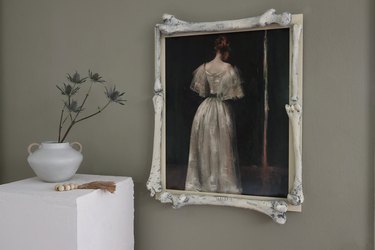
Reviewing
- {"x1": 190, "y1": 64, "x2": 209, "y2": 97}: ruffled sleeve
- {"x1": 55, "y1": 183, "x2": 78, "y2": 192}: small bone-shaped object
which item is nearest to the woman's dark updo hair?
{"x1": 190, "y1": 64, "x2": 209, "y2": 97}: ruffled sleeve

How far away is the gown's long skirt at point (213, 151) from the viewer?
5.42ft

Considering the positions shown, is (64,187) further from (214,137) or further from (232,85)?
(232,85)

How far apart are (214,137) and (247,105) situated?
0.22 meters

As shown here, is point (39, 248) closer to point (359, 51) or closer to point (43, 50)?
point (43, 50)

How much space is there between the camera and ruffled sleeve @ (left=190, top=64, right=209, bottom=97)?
1.70m

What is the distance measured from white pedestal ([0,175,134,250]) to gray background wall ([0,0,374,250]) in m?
0.37

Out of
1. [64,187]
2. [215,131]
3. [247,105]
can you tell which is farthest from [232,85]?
[64,187]

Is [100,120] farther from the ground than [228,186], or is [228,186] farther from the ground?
[100,120]

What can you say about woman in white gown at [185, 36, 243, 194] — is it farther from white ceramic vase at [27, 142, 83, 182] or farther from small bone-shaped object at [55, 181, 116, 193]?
white ceramic vase at [27, 142, 83, 182]

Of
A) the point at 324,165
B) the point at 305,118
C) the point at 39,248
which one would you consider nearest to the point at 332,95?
the point at 305,118

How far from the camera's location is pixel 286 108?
1.55 metres

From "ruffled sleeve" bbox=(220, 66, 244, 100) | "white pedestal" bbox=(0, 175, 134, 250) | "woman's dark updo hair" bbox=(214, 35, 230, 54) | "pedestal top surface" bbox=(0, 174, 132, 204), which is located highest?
"woman's dark updo hair" bbox=(214, 35, 230, 54)

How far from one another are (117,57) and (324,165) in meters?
1.16

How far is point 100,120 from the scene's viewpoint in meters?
1.90
